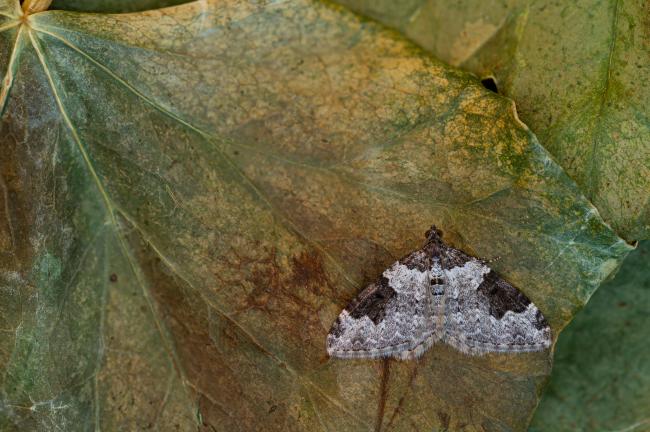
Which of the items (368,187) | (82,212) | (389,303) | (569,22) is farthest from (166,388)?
(569,22)

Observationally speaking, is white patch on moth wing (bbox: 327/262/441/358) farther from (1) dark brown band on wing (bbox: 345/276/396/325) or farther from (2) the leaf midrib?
(2) the leaf midrib

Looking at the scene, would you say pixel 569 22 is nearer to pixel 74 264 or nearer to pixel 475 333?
pixel 475 333

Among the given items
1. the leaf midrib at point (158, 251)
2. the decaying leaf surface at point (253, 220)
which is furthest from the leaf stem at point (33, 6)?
the leaf midrib at point (158, 251)

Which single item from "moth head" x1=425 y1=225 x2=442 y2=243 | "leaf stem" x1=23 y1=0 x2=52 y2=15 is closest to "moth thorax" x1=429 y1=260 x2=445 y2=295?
"moth head" x1=425 y1=225 x2=442 y2=243

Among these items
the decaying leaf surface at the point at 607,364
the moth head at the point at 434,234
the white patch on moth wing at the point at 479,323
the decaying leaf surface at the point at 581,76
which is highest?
the decaying leaf surface at the point at 581,76

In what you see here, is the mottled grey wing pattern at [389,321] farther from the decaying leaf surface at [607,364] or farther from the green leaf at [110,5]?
the green leaf at [110,5]

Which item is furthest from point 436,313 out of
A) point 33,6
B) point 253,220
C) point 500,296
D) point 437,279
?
point 33,6

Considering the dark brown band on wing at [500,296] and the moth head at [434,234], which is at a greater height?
the moth head at [434,234]

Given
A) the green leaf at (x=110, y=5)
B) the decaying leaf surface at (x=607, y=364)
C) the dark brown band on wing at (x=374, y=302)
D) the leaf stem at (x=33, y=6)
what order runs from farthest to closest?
1. the decaying leaf surface at (x=607, y=364)
2. the green leaf at (x=110, y=5)
3. the dark brown band on wing at (x=374, y=302)
4. the leaf stem at (x=33, y=6)
